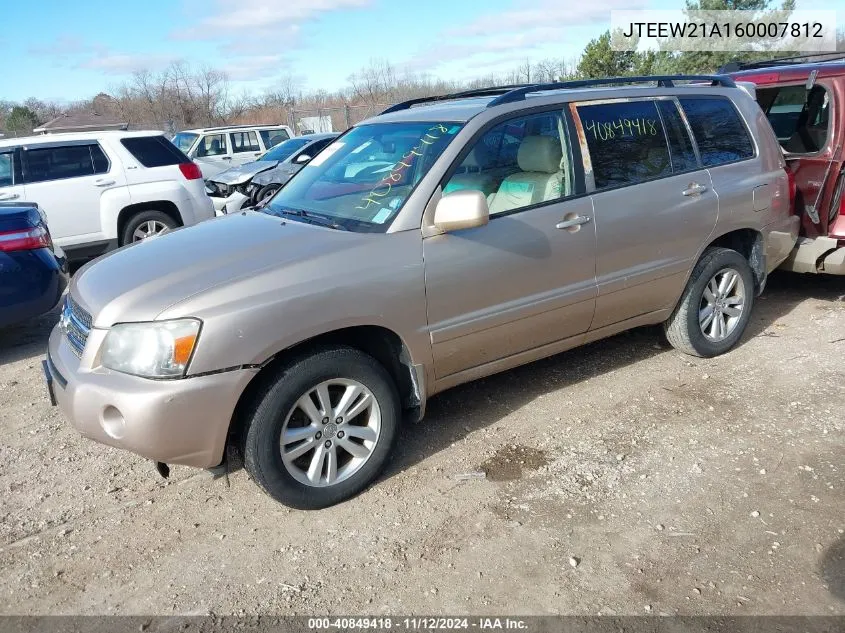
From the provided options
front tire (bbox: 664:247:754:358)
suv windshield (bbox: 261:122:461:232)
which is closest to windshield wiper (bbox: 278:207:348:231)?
suv windshield (bbox: 261:122:461:232)

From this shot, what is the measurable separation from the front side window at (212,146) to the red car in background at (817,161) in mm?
12585

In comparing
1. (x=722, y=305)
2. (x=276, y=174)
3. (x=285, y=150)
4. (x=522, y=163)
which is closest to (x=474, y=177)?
(x=522, y=163)

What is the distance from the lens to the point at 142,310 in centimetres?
291

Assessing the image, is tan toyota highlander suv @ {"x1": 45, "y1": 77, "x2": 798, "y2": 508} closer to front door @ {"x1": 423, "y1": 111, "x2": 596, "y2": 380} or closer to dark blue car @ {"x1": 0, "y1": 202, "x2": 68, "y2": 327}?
front door @ {"x1": 423, "y1": 111, "x2": 596, "y2": 380}

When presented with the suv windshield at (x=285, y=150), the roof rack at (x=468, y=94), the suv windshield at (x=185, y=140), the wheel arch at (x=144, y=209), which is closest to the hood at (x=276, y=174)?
the suv windshield at (x=285, y=150)

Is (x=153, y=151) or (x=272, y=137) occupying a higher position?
(x=153, y=151)

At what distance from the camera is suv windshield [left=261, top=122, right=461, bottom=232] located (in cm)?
356

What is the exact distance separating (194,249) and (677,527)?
261cm

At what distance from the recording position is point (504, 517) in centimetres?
A: 319

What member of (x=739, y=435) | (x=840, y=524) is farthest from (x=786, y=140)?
(x=840, y=524)

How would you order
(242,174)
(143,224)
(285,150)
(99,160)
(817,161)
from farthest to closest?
(285,150) → (242,174) → (143,224) → (99,160) → (817,161)

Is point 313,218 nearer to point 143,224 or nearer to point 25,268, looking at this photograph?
point 25,268

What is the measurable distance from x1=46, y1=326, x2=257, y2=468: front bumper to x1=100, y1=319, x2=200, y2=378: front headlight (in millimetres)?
39

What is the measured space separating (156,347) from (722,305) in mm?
3777
